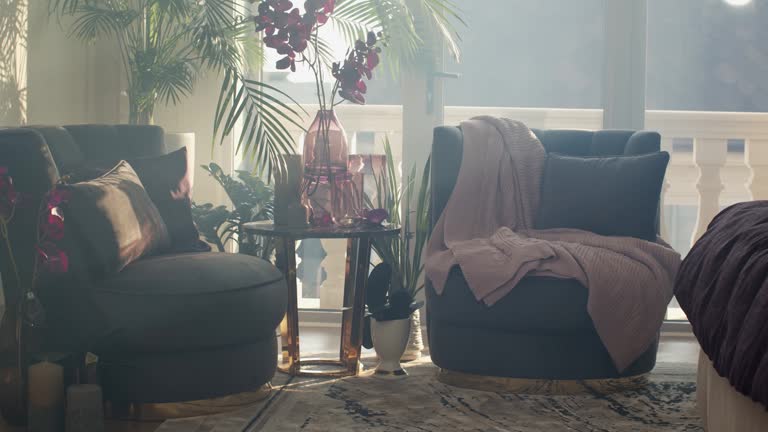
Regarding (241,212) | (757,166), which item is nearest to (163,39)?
(241,212)

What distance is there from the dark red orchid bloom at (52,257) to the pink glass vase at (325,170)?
1007 mm

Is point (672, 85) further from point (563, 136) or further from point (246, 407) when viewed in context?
point (246, 407)

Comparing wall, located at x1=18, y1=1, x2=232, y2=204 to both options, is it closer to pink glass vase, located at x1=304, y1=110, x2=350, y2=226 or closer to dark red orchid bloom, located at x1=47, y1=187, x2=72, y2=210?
dark red orchid bloom, located at x1=47, y1=187, x2=72, y2=210

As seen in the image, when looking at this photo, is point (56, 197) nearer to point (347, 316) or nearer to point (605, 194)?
point (347, 316)

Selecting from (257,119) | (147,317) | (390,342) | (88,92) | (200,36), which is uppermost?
(200,36)

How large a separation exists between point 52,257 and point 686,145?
2938 mm

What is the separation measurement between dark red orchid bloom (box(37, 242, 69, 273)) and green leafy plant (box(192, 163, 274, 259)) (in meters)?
1.17

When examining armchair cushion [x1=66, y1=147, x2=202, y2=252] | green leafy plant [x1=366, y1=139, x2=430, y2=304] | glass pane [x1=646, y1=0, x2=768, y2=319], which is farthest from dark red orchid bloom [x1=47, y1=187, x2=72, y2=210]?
glass pane [x1=646, y1=0, x2=768, y2=319]

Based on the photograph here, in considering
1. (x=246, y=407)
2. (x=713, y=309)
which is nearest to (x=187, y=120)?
(x=246, y=407)

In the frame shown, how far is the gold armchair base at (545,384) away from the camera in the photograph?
121 inches

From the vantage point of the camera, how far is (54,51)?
376cm

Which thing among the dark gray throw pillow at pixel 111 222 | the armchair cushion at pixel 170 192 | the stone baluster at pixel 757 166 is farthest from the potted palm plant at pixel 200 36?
the stone baluster at pixel 757 166

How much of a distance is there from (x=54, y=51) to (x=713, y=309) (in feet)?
8.93

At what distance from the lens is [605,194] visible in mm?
3361
